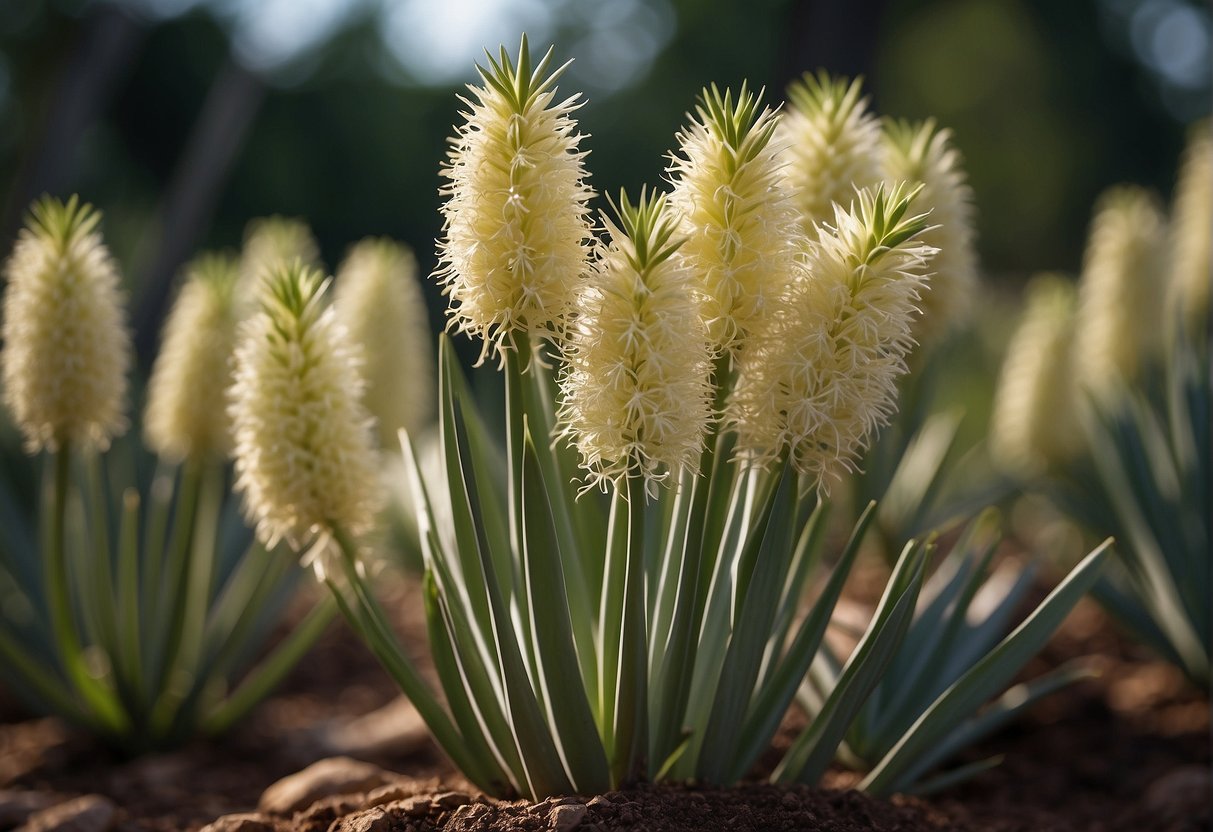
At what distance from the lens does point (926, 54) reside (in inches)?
858

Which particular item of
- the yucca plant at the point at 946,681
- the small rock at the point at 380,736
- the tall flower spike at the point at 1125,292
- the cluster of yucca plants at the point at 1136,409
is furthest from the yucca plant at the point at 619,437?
the tall flower spike at the point at 1125,292

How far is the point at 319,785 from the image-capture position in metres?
2.61

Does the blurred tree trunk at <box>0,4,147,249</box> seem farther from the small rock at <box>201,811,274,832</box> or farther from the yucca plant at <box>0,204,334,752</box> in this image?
the small rock at <box>201,811,274,832</box>

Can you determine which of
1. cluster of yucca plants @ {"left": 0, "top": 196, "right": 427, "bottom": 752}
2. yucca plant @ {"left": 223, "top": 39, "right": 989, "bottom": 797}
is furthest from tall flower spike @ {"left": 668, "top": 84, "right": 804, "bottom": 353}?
cluster of yucca plants @ {"left": 0, "top": 196, "right": 427, "bottom": 752}

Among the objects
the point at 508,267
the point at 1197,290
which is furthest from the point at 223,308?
the point at 1197,290

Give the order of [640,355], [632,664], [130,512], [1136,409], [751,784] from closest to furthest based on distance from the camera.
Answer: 1. [640,355]
2. [632,664]
3. [751,784]
4. [130,512]
5. [1136,409]

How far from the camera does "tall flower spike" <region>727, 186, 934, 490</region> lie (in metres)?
1.84

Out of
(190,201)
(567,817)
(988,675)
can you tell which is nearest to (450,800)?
(567,817)

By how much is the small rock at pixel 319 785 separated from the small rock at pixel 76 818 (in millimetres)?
354

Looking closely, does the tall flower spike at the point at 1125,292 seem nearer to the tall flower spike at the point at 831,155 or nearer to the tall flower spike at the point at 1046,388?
the tall flower spike at the point at 1046,388

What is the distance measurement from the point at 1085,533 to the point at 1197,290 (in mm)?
1171

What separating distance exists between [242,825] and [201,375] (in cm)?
145

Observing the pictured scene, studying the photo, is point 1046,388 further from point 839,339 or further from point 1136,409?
point 839,339

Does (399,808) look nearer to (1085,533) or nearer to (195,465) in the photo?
(195,465)
